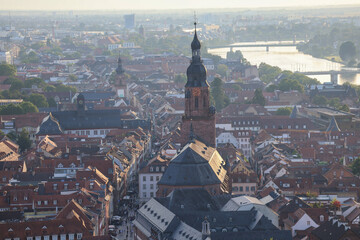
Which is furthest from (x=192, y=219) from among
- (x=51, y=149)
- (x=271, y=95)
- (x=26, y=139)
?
(x=271, y=95)

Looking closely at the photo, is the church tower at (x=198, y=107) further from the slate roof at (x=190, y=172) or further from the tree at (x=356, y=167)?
the slate roof at (x=190, y=172)

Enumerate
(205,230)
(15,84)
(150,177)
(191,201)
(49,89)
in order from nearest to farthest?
(205,230) < (191,201) < (150,177) < (49,89) < (15,84)

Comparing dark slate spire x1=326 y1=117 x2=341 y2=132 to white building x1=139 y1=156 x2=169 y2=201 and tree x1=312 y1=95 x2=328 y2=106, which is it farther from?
tree x1=312 y1=95 x2=328 y2=106

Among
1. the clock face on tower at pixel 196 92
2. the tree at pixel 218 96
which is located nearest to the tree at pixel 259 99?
the tree at pixel 218 96

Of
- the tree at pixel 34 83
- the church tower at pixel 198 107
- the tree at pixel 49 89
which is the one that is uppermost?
the church tower at pixel 198 107

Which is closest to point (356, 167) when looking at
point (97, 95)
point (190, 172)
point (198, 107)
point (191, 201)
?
point (198, 107)

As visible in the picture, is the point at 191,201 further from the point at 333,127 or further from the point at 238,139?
the point at 333,127

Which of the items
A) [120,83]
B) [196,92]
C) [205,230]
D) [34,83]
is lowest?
[205,230]

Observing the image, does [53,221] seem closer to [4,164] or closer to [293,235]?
[293,235]

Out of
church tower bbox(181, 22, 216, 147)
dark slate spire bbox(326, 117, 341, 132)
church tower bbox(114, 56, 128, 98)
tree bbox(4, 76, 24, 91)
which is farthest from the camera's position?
tree bbox(4, 76, 24, 91)

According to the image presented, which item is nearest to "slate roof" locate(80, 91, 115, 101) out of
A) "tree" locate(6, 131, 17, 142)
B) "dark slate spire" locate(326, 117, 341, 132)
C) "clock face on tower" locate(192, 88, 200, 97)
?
"tree" locate(6, 131, 17, 142)
